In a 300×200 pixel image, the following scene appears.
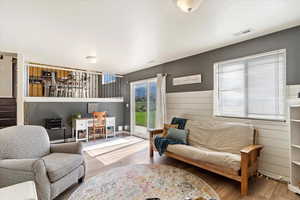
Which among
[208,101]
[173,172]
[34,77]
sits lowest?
[173,172]

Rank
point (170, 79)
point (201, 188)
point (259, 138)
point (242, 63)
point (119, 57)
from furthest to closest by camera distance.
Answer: point (170, 79) < point (119, 57) < point (242, 63) < point (259, 138) < point (201, 188)

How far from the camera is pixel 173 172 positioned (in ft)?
9.09

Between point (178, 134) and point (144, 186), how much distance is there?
1.40 metres

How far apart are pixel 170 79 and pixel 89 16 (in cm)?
276

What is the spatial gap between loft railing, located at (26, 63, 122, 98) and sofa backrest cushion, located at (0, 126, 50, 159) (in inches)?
149

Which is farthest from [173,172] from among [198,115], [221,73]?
[221,73]

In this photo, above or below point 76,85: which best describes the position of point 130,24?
above

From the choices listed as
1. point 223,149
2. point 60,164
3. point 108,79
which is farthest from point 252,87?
point 108,79

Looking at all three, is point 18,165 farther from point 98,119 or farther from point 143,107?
point 143,107

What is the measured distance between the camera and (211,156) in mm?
2477

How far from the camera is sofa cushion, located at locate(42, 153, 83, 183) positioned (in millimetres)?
1893

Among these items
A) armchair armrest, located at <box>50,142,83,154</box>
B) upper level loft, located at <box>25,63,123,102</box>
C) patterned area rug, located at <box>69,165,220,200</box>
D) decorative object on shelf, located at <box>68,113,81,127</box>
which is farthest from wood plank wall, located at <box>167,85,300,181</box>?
upper level loft, located at <box>25,63,123,102</box>

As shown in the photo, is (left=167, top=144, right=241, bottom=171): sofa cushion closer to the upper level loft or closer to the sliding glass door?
the sliding glass door

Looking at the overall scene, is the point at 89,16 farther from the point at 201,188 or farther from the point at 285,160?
the point at 285,160
